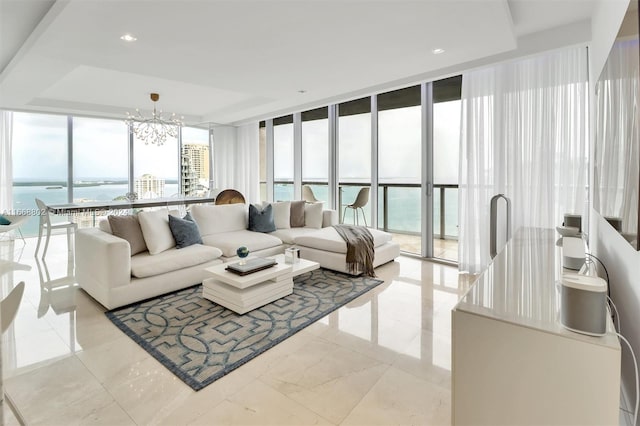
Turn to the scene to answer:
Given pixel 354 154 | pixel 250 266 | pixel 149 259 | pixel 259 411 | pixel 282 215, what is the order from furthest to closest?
pixel 354 154
pixel 282 215
pixel 149 259
pixel 250 266
pixel 259 411

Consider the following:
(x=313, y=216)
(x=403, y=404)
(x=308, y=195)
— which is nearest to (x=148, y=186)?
(x=308, y=195)

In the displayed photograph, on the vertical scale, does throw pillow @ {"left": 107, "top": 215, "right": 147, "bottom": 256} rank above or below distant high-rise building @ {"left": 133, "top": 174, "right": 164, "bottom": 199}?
below

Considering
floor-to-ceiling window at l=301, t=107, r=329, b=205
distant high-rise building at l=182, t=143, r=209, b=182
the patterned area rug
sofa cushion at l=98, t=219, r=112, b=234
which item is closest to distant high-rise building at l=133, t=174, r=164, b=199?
distant high-rise building at l=182, t=143, r=209, b=182

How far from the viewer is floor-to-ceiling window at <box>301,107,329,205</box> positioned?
6363 mm

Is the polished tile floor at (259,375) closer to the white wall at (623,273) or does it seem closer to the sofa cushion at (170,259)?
the sofa cushion at (170,259)

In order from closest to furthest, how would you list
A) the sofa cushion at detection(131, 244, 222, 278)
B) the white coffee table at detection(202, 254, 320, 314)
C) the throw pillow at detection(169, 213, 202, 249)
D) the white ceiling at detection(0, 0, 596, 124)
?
the white ceiling at detection(0, 0, 596, 124), the white coffee table at detection(202, 254, 320, 314), the sofa cushion at detection(131, 244, 222, 278), the throw pillow at detection(169, 213, 202, 249)

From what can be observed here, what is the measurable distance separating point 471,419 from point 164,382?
167 centimetres

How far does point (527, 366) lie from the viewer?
118 cm

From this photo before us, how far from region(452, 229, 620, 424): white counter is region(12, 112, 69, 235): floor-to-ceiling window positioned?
25.1 ft

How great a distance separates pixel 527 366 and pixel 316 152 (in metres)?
5.70

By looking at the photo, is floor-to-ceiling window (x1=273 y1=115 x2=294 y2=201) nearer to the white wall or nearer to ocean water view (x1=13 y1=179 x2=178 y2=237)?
ocean water view (x1=13 y1=179 x2=178 y2=237)

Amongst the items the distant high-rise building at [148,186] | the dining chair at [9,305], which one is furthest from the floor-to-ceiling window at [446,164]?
the distant high-rise building at [148,186]

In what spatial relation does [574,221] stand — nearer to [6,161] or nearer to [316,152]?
[316,152]

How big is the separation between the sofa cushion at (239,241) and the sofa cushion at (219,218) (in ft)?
0.37
